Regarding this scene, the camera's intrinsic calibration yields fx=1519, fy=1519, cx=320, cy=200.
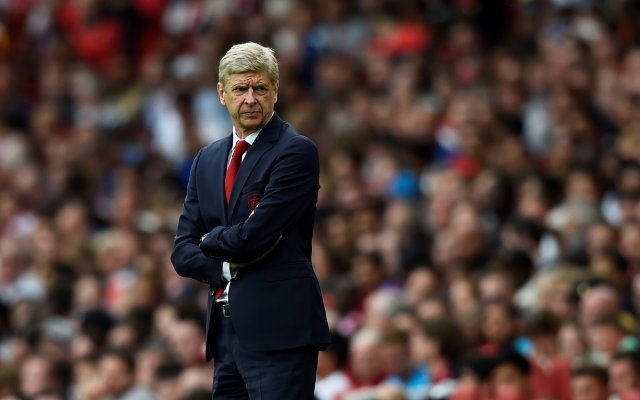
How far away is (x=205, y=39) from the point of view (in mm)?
15562

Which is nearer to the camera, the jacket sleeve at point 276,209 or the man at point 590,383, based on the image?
the jacket sleeve at point 276,209

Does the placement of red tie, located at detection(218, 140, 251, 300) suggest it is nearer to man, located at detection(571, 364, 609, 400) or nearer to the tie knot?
the tie knot

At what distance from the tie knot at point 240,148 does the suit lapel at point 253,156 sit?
0.02m

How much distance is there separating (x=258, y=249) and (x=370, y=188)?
23.5 feet

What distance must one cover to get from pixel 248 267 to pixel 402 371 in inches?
154

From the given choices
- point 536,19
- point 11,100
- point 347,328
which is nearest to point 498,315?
point 347,328

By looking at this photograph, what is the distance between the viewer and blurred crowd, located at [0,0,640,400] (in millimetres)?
9305

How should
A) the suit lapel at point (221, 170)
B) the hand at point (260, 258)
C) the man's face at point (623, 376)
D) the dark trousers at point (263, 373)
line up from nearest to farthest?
the dark trousers at point (263, 373) → the hand at point (260, 258) → the suit lapel at point (221, 170) → the man's face at point (623, 376)

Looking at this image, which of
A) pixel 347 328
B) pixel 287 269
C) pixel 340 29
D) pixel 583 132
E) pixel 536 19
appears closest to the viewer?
pixel 287 269

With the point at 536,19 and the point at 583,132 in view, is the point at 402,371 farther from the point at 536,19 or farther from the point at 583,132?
the point at 536,19

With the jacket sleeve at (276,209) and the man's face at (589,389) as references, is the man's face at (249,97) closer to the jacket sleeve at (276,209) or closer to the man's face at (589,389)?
A: the jacket sleeve at (276,209)

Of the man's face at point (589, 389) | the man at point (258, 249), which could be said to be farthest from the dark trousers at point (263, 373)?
the man's face at point (589, 389)

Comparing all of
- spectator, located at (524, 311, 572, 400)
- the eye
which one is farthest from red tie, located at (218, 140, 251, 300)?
spectator, located at (524, 311, 572, 400)

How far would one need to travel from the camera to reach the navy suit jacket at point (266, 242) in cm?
549
